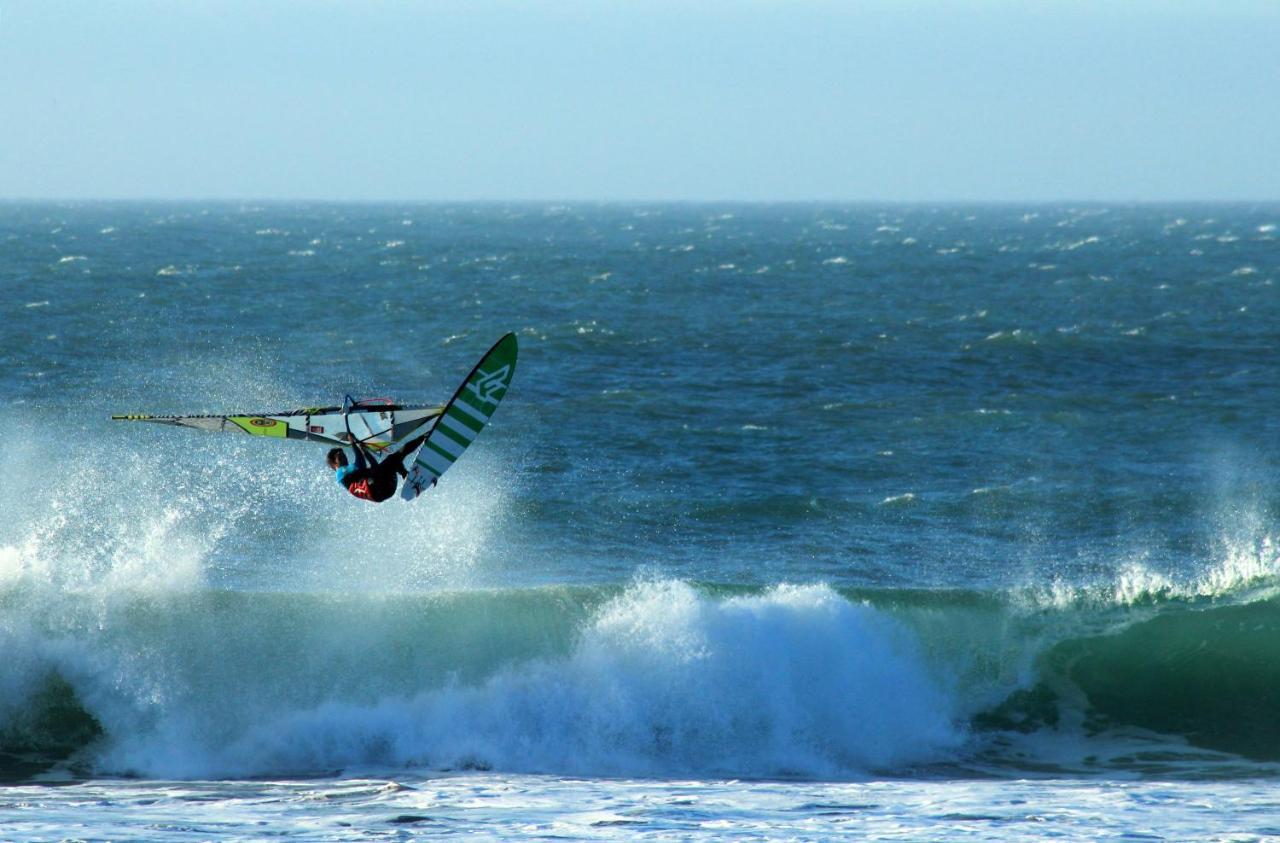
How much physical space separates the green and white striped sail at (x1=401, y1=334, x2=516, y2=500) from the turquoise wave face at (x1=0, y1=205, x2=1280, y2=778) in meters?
3.10

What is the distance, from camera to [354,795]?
14.2 m

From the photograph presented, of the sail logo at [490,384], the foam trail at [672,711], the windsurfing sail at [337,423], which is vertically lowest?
the foam trail at [672,711]

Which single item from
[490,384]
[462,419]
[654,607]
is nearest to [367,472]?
[462,419]

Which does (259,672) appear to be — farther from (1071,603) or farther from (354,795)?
(1071,603)

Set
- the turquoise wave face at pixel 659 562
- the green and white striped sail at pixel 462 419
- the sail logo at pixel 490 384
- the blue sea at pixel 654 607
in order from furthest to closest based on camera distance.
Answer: the turquoise wave face at pixel 659 562
the sail logo at pixel 490 384
the green and white striped sail at pixel 462 419
the blue sea at pixel 654 607

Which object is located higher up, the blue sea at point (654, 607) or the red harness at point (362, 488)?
the red harness at point (362, 488)

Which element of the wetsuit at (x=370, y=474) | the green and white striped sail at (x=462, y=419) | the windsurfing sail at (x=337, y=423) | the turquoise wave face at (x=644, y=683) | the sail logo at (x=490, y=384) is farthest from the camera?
the turquoise wave face at (x=644, y=683)

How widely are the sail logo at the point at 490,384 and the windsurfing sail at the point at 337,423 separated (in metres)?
0.48

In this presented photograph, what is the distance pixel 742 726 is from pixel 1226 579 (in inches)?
324

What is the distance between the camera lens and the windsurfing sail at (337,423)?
14.0 metres

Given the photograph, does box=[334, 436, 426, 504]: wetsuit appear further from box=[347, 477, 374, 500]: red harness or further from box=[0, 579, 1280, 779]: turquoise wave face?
box=[0, 579, 1280, 779]: turquoise wave face

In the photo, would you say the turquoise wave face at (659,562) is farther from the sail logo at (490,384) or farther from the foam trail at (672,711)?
the sail logo at (490,384)

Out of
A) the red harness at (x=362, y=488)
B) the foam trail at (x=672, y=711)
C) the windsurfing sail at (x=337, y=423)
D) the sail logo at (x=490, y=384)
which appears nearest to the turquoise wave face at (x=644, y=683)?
the foam trail at (x=672, y=711)

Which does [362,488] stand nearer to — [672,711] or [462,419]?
[462,419]
